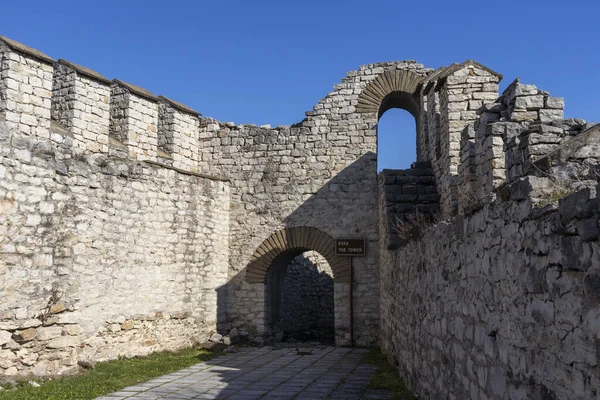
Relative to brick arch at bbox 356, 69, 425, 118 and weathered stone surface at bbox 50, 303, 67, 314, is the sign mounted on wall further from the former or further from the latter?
weathered stone surface at bbox 50, 303, 67, 314

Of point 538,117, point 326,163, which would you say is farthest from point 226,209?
point 538,117

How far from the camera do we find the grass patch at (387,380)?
257 inches

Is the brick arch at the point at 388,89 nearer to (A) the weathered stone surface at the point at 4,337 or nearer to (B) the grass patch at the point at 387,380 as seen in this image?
(B) the grass patch at the point at 387,380

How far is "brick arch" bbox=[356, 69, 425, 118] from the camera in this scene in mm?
12031

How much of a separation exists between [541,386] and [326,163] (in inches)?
379

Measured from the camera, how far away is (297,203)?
40.2 ft

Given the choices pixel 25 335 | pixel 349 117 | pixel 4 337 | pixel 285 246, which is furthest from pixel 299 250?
pixel 4 337

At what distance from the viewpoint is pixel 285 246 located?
12.2 meters

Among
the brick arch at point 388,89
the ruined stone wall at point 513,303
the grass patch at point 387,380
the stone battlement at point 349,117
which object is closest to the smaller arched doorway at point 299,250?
the grass patch at point 387,380

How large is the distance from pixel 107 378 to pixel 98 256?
2074mm

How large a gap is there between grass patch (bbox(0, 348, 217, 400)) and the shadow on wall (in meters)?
1.74

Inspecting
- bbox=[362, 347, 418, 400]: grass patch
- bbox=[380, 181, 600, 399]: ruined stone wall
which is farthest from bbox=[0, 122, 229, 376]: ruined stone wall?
bbox=[380, 181, 600, 399]: ruined stone wall

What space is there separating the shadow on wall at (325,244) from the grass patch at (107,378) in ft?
5.72

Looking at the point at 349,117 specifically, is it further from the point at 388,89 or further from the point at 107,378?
the point at 107,378
